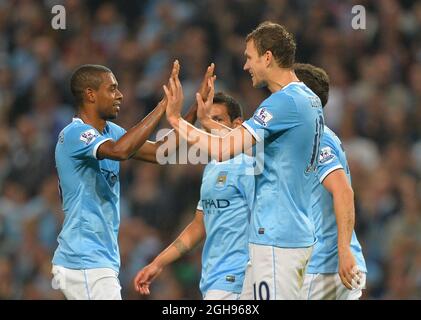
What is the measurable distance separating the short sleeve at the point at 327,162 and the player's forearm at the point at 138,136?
0.98 metres

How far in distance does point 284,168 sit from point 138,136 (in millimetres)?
905

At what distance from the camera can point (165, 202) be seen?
32.9 feet

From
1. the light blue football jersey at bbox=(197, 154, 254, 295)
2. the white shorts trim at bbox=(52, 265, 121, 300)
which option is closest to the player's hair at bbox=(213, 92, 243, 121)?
the light blue football jersey at bbox=(197, 154, 254, 295)

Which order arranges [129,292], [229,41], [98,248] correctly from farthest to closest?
[229,41] → [129,292] → [98,248]

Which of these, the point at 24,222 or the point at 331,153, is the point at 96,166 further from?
the point at 24,222

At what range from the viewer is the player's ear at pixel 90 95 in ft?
20.4

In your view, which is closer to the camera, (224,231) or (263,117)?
(263,117)

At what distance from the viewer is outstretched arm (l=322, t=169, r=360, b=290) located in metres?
5.62

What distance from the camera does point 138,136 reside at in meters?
5.89

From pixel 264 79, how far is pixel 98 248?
4.55ft

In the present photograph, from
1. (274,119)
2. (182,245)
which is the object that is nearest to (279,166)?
(274,119)

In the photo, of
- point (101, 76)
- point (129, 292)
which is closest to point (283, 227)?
point (101, 76)

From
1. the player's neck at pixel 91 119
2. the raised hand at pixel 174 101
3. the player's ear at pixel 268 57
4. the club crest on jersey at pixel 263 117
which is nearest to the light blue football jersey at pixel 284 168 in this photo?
the club crest on jersey at pixel 263 117

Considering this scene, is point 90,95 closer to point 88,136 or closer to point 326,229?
point 88,136
